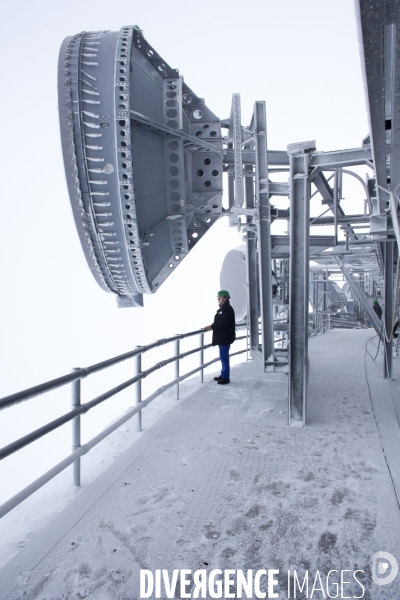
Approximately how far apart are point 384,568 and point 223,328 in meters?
5.22

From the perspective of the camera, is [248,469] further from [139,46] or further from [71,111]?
[139,46]

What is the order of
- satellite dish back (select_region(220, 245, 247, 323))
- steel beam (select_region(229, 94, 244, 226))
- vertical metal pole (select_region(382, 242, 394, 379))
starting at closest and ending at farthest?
1. steel beam (select_region(229, 94, 244, 226))
2. vertical metal pole (select_region(382, 242, 394, 379))
3. satellite dish back (select_region(220, 245, 247, 323))

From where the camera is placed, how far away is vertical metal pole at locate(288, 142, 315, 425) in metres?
5.21

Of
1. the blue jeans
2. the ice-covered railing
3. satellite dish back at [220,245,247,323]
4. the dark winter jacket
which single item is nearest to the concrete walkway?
the ice-covered railing

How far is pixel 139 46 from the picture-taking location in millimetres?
4680

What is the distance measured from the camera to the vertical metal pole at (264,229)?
6930mm

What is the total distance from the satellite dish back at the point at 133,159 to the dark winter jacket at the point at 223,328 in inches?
88.3

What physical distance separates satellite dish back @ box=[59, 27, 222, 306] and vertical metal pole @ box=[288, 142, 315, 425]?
1.04 m

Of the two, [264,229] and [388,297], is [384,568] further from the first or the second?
[388,297]

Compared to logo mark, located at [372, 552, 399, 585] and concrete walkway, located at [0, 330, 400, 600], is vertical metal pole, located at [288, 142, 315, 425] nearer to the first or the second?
concrete walkway, located at [0, 330, 400, 600]

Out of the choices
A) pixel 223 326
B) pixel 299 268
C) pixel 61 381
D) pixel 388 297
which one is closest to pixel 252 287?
pixel 223 326

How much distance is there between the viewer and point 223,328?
7582 millimetres

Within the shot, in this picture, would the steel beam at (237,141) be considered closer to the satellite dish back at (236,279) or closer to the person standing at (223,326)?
the person standing at (223,326)

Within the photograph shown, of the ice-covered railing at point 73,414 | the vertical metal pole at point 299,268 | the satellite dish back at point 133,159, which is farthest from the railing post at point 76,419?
the vertical metal pole at point 299,268
